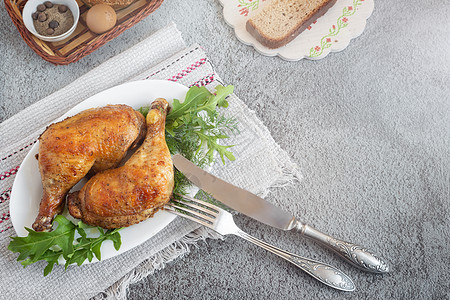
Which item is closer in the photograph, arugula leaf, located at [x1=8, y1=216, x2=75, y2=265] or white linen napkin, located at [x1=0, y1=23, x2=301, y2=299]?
arugula leaf, located at [x1=8, y1=216, x2=75, y2=265]

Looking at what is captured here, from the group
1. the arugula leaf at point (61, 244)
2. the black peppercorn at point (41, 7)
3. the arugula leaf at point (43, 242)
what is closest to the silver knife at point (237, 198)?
the arugula leaf at point (61, 244)

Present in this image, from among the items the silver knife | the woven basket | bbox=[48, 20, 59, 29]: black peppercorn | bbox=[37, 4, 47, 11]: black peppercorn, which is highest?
bbox=[37, 4, 47, 11]: black peppercorn

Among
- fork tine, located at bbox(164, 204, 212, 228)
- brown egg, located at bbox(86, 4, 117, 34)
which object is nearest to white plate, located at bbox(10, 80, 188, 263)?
fork tine, located at bbox(164, 204, 212, 228)

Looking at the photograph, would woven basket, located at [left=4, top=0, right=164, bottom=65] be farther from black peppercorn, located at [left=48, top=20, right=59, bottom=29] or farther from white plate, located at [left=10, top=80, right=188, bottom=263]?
white plate, located at [left=10, top=80, right=188, bottom=263]

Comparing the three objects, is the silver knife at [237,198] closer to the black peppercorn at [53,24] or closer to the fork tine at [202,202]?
the fork tine at [202,202]

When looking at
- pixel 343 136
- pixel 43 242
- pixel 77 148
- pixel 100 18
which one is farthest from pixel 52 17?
pixel 343 136

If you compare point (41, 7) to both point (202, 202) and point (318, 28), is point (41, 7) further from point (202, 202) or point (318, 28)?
point (318, 28)

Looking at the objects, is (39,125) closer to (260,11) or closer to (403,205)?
(260,11)

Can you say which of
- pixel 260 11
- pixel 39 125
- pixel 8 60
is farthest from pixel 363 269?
pixel 8 60
